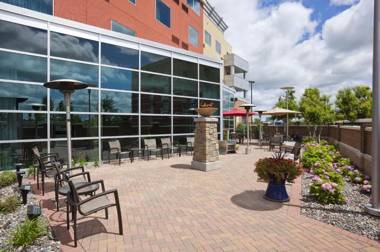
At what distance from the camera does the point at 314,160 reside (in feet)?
28.9

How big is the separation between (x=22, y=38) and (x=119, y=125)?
4.75 m

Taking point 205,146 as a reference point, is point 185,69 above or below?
above

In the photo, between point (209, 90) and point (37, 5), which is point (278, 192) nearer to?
point (209, 90)

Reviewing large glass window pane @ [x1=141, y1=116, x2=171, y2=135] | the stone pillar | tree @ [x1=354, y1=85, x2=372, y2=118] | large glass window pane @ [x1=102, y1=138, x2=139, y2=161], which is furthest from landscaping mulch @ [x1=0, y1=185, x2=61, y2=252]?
tree @ [x1=354, y1=85, x2=372, y2=118]

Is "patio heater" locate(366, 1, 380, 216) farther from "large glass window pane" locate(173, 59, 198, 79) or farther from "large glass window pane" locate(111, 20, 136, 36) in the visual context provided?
"large glass window pane" locate(111, 20, 136, 36)

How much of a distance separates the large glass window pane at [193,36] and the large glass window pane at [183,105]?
10165mm

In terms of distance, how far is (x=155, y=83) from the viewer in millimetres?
12352

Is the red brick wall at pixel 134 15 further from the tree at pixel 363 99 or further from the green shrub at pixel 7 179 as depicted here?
the tree at pixel 363 99

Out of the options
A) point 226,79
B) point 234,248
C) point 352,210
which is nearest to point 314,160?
point 352,210

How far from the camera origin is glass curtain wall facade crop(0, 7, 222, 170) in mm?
8055

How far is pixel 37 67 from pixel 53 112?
1.69 m

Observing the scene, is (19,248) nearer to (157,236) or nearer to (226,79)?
(157,236)

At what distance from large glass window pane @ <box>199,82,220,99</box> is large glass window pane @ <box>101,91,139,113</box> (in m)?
4.83

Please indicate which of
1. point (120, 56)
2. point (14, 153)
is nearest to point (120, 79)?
Answer: point (120, 56)
